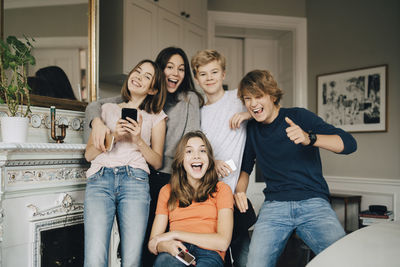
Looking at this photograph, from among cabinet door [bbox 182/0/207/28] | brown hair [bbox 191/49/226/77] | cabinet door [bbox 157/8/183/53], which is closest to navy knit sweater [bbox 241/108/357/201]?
brown hair [bbox 191/49/226/77]

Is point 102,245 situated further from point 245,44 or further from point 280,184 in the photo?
point 245,44

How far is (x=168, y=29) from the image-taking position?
3336 millimetres

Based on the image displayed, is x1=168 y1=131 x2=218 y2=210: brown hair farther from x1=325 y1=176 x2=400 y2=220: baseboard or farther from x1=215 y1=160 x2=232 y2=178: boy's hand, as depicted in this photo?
x1=325 y1=176 x2=400 y2=220: baseboard

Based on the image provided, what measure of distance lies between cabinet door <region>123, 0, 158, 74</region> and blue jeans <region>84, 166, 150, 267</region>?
144 centimetres

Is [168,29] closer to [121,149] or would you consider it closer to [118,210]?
[121,149]

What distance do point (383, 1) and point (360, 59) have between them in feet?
2.07

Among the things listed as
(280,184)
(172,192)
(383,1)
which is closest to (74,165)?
(172,192)

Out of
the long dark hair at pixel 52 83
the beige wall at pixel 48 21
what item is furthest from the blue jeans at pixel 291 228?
the beige wall at pixel 48 21

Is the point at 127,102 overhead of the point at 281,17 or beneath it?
beneath

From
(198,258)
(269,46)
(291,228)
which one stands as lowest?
(198,258)

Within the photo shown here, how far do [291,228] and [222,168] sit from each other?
44cm

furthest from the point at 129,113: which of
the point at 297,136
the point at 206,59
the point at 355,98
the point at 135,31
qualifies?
the point at 355,98

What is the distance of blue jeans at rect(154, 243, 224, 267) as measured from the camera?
4.91 ft

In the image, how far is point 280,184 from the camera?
5.58ft
